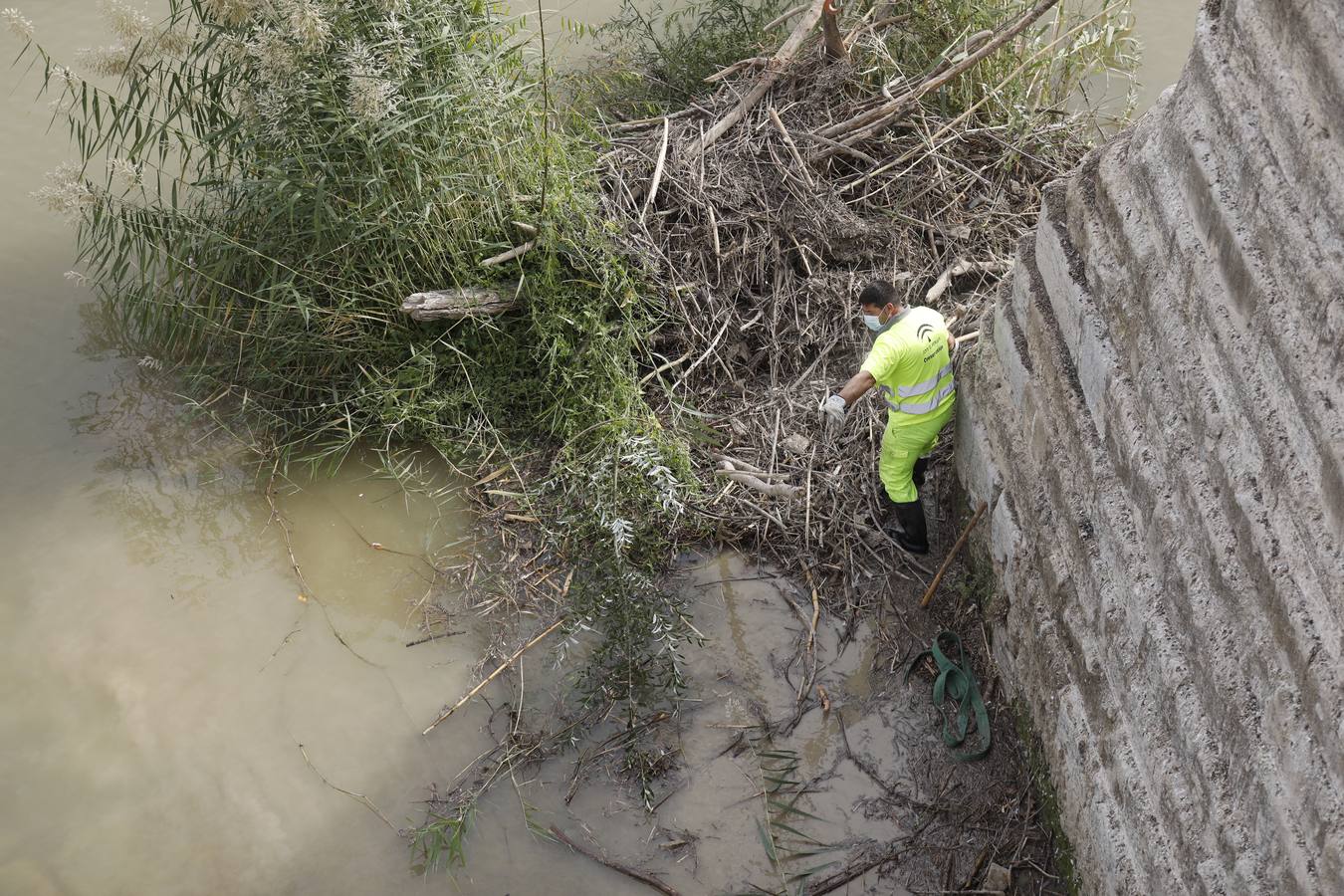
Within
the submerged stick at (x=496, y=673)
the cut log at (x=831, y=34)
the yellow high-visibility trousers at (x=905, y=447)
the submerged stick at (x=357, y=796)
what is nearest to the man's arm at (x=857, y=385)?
the yellow high-visibility trousers at (x=905, y=447)

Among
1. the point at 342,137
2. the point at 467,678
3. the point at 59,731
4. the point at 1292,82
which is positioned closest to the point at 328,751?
the point at 467,678

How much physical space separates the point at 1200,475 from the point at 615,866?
8.14 feet

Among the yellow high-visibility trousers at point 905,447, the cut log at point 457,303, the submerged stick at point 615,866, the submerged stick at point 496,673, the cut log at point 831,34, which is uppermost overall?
the cut log at point 831,34

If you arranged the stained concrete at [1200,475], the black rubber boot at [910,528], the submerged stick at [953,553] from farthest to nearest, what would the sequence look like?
1. the black rubber boot at [910,528]
2. the submerged stick at [953,553]
3. the stained concrete at [1200,475]

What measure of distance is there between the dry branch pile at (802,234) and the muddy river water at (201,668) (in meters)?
0.83

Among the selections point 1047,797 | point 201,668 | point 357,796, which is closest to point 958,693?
point 1047,797

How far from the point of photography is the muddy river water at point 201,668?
13.7ft

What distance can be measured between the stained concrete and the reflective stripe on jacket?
0.55 m

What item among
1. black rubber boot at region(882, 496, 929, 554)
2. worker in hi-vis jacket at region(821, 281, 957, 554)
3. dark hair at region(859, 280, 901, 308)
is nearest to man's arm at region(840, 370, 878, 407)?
worker in hi-vis jacket at region(821, 281, 957, 554)

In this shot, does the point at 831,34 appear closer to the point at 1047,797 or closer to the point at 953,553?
the point at 953,553

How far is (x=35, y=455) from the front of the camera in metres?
5.77

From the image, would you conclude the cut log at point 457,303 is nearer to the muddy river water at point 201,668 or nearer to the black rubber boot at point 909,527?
the muddy river water at point 201,668

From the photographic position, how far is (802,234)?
5965 mm

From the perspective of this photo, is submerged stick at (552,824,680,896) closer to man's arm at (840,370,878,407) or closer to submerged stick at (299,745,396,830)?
submerged stick at (299,745,396,830)
